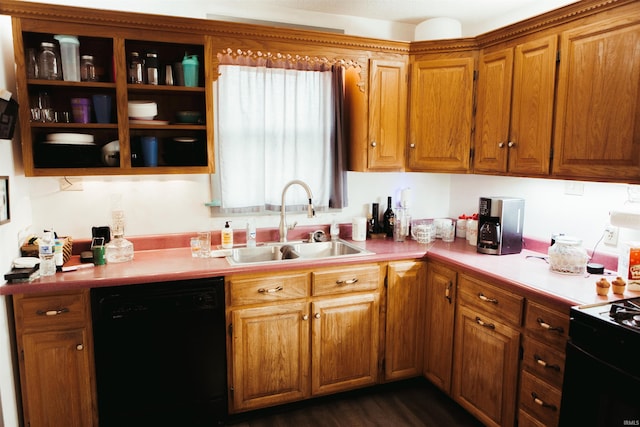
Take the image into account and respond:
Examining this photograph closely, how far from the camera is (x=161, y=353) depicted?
7.43 ft

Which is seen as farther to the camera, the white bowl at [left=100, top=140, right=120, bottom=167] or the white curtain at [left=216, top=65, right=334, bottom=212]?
the white curtain at [left=216, top=65, right=334, bottom=212]

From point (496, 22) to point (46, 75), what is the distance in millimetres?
2876

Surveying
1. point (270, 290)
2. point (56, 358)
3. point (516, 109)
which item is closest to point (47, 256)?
point (56, 358)

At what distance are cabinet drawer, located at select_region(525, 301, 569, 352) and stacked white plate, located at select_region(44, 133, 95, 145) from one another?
2.47m

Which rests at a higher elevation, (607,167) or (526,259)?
(607,167)

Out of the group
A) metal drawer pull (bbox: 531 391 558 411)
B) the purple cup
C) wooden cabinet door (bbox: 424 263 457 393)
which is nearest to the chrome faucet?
wooden cabinet door (bbox: 424 263 457 393)

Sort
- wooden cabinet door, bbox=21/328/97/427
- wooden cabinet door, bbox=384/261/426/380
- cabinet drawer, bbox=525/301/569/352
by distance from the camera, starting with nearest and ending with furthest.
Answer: cabinet drawer, bbox=525/301/569/352, wooden cabinet door, bbox=21/328/97/427, wooden cabinet door, bbox=384/261/426/380

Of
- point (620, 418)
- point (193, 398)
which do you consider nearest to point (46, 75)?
point (193, 398)

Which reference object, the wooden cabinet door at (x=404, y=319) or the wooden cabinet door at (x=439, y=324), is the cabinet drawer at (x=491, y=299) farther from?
the wooden cabinet door at (x=404, y=319)

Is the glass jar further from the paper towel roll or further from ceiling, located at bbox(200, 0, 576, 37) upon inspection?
ceiling, located at bbox(200, 0, 576, 37)

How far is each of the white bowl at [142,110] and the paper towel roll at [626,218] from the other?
2497 mm

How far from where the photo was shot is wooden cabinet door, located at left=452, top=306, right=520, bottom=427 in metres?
2.16

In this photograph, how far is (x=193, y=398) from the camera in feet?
7.71

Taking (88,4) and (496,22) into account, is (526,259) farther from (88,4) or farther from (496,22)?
(88,4)
